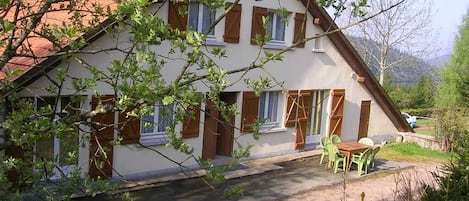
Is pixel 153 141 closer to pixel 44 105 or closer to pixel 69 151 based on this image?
pixel 44 105

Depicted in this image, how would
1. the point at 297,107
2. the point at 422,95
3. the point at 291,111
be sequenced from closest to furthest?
the point at 291,111, the point at 297,107, the point at 422,95

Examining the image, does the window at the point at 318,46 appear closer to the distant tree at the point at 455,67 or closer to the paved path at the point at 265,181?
the paved path at the point at 265,181

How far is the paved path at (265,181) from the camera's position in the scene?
10.4m

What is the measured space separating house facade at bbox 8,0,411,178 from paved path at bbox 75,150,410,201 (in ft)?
2.05

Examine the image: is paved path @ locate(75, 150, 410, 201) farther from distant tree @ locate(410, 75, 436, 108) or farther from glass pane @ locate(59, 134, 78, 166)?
distant tree @ locate(410, 75, 436, 108)

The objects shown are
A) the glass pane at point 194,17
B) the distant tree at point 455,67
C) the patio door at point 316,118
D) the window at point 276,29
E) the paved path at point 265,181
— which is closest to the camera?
the paved path at point 265,181

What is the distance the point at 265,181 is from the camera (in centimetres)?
1193

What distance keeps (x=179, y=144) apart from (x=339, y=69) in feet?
43.4

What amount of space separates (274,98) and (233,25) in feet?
9.34

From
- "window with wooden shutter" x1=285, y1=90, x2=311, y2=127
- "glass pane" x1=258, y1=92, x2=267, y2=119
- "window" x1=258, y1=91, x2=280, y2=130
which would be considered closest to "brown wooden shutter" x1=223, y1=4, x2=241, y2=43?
"glass pane" x1=258, y1=92, x2=267, y2=119

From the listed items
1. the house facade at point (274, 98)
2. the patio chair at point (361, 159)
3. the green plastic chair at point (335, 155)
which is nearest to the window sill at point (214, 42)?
the house facade at point (274, 98)

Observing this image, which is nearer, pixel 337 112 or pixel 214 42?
pixel 214 42

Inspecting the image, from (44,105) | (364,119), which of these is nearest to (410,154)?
(364,119)

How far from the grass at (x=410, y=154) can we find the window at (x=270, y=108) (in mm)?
3975
